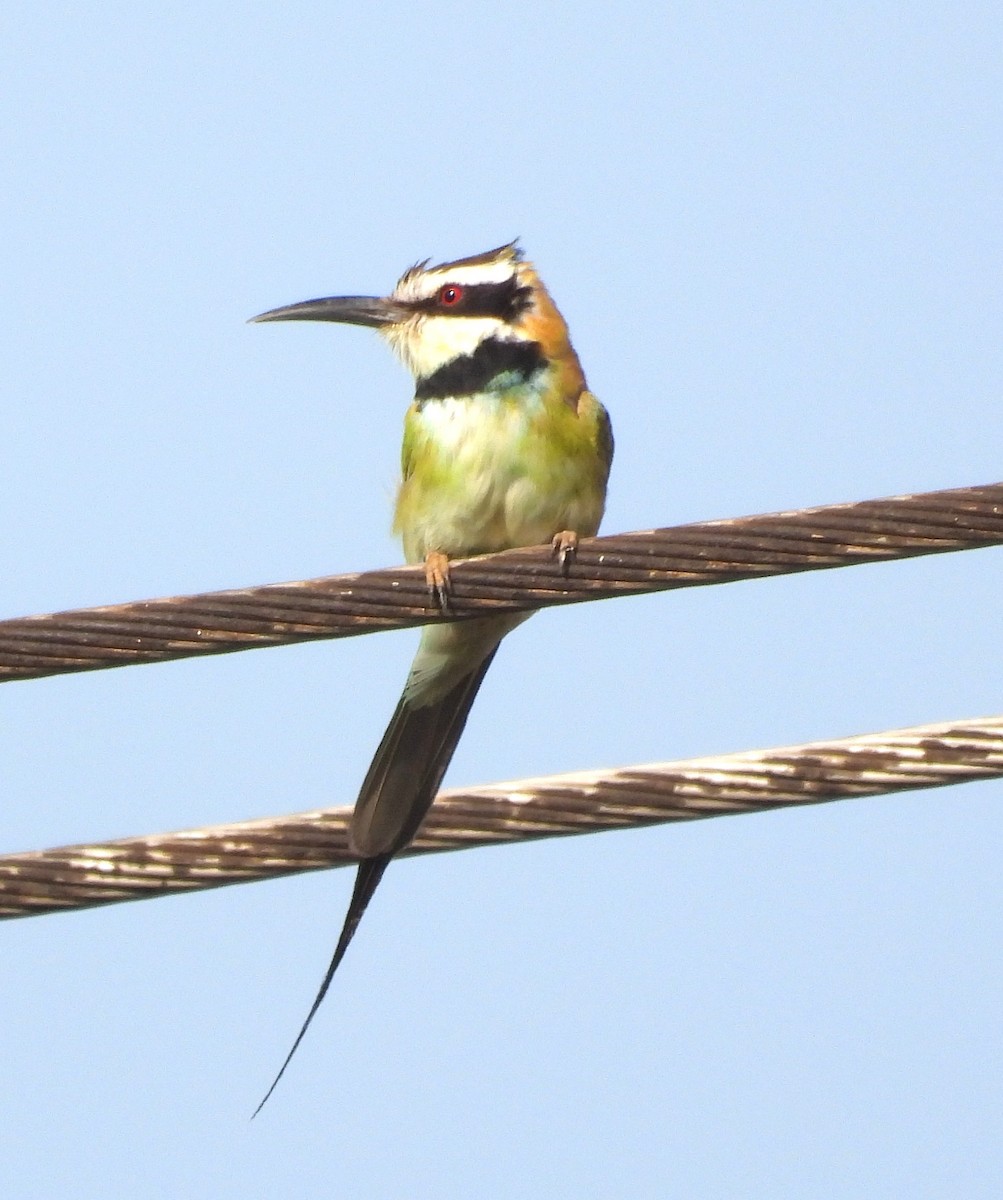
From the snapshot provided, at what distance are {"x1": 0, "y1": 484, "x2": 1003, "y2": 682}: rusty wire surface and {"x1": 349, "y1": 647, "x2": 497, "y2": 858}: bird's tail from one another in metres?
0.64

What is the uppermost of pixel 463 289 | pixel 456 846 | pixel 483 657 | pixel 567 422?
pixel 463 289

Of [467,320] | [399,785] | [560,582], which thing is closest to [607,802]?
[560,582]

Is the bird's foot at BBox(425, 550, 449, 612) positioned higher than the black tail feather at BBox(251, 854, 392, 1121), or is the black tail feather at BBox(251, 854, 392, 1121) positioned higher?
the bird's foot at BBox(425, 550, 449, 612)

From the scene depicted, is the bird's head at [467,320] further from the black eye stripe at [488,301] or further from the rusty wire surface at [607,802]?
the rusty wire surface at [607,802]

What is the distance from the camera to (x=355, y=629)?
3645mm

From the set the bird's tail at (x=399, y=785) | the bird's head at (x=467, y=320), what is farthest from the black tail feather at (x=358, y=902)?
the bird's head at (x=467, y=320)

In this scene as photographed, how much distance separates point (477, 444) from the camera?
525 centimetres

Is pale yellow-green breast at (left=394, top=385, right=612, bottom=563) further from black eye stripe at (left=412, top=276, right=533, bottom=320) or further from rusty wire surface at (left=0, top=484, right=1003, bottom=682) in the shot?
rusty wire surface at (left=0, top=484, right=1003, bottom=682)

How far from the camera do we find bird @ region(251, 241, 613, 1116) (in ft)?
17.1

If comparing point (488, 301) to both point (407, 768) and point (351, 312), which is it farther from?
point (407, 768)

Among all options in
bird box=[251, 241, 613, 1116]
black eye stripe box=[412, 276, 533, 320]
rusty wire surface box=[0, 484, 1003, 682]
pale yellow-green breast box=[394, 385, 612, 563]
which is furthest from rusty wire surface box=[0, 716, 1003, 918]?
black eye stripe box=[412, 276, 533, 320]

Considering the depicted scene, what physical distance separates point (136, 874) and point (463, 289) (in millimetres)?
2580

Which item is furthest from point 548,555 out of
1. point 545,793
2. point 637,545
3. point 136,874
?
point 136,874

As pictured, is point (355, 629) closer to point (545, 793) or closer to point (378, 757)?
point (545, 793)
